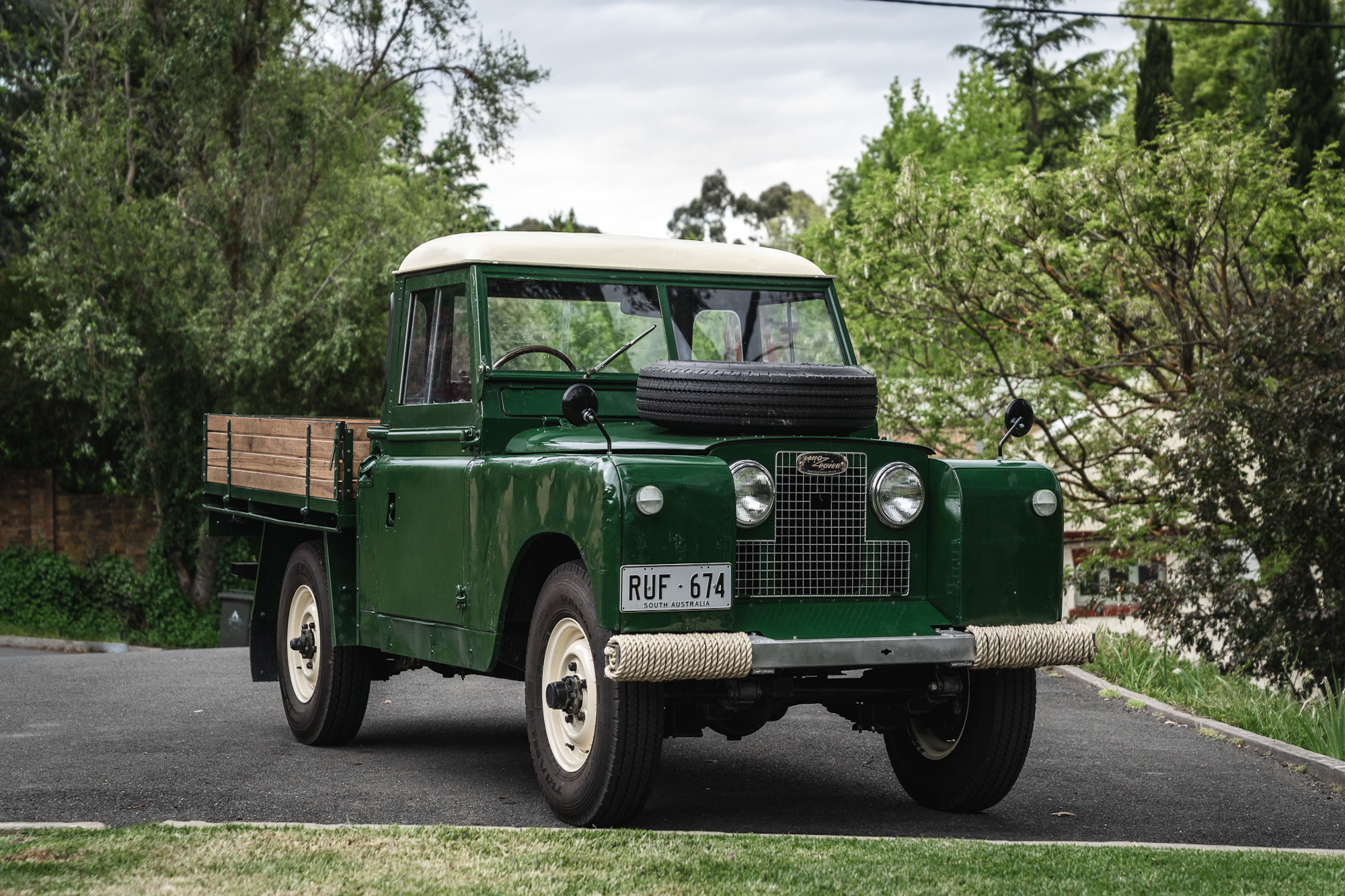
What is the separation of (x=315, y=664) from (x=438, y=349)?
229 cm

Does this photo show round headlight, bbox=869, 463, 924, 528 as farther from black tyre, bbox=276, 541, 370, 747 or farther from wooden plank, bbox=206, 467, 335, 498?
black tyre, bbox=276, 541, 370, 747

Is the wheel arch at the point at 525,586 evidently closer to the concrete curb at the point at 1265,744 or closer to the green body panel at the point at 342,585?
the green body panel at the point at 342,585

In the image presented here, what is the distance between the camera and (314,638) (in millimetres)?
9148

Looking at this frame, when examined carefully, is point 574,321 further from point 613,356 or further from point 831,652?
point 831,652

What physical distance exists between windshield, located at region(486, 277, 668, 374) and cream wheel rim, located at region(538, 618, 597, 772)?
1663mm

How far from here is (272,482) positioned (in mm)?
9391

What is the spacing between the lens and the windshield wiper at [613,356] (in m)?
7.68

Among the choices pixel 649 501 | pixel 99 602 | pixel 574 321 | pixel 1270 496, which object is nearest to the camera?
pixel 649 501

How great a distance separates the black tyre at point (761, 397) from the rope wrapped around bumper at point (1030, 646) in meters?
1.09

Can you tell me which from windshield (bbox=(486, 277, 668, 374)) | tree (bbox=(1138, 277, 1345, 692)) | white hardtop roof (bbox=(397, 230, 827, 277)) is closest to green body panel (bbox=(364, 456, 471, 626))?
windshield (bbox=(486, 277, 668, 374))

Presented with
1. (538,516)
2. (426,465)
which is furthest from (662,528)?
(426,465)

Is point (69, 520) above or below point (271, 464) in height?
below

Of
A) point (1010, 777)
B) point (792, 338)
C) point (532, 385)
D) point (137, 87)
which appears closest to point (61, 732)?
point (532, 385)

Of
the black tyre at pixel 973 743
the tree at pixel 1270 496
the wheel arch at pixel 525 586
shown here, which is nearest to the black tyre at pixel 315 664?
the wheel arch at pixel 525 586
